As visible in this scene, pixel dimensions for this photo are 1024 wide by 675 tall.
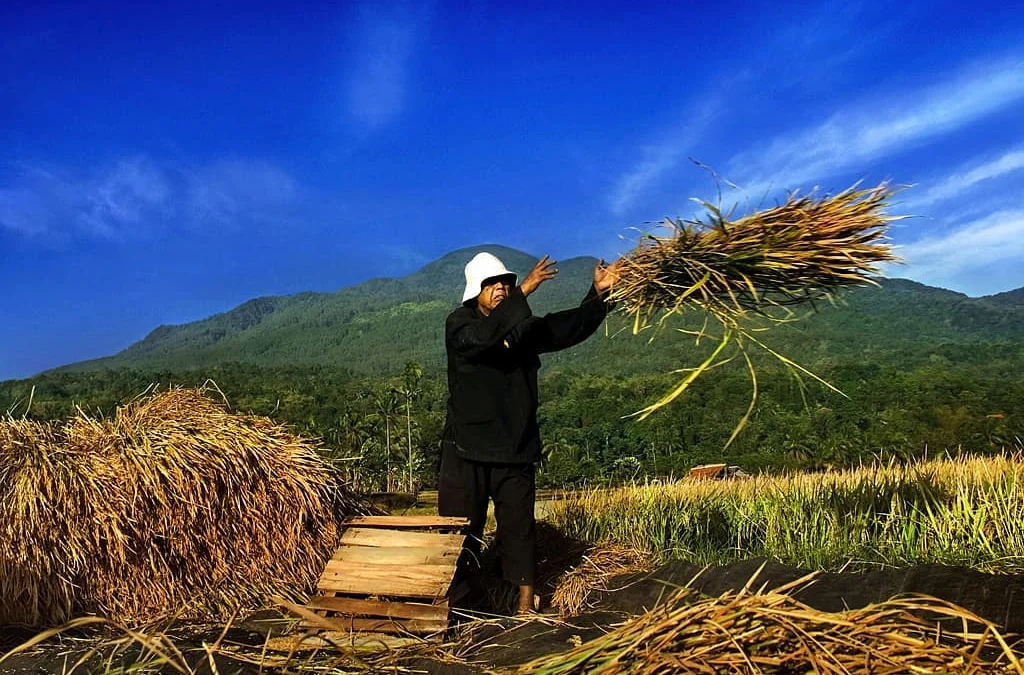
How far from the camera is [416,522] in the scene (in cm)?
452

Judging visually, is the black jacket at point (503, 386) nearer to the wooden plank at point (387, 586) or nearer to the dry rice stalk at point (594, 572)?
the wooden plank at point (387, 586)

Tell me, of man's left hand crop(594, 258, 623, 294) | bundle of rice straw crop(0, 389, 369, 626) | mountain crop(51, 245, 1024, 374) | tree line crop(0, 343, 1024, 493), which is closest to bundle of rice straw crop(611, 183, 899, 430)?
man's left hand crop(594, 258, 623, 294)

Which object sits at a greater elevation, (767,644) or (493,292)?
(493,292)

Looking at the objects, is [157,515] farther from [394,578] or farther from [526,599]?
[526,599]

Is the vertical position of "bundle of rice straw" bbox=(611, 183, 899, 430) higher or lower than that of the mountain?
lower

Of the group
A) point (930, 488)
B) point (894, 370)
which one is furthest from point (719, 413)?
point (930, 488)

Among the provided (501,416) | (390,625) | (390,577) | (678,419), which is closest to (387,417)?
(678,419)

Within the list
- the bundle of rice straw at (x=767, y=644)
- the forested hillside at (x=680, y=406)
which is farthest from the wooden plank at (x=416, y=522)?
the forested hillside at (x=680, y=406)

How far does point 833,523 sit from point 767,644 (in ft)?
12.9

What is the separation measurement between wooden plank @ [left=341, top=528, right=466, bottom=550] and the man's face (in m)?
1.30

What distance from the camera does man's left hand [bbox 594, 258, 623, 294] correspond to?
430cm

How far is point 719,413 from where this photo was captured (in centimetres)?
6906

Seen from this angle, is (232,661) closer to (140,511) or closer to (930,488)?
(140,511)

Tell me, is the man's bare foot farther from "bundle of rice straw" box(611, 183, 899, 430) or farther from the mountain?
the mountain
